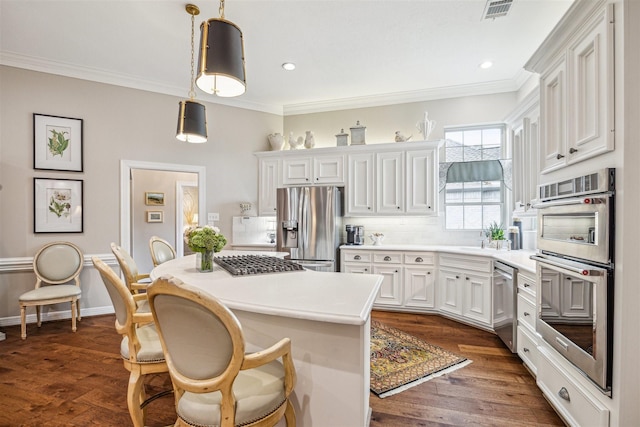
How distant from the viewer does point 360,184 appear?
4.47 metres

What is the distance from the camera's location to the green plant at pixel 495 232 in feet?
12.4

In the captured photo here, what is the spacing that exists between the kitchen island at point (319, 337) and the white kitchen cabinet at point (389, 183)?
2.83 meters

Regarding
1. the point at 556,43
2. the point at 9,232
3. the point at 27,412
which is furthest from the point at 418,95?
the point at 9,232

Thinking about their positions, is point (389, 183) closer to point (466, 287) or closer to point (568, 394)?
point (466, 287)

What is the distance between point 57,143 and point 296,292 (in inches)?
158

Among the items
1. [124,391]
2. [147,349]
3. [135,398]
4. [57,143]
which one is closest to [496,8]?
[147,349]

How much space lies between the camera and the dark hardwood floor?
1.93m

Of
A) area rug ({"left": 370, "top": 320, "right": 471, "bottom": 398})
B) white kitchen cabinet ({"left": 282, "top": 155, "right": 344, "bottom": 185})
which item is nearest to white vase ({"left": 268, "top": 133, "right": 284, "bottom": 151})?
white kitchen cabinet ({"left": 282, "top": 155, "right": 344, "bottom": 185})

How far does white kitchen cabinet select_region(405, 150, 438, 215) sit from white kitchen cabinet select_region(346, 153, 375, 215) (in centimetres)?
50

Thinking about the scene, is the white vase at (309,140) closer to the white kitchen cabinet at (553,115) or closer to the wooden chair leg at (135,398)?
the white kitchen cabinet at (553,115)

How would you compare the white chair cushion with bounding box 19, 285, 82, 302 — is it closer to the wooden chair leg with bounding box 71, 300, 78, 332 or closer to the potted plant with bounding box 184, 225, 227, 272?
the wooden chair leg with bounding box 71, 300, 78, 332

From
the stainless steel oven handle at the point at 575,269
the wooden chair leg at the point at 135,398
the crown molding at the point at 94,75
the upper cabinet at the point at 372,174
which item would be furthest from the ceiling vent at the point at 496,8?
the wooden chair leg at the point at 135,398

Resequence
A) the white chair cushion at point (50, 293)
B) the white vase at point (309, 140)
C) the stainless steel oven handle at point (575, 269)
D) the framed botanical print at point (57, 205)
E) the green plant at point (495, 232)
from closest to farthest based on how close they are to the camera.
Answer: the stainless steel oven handle at point (575, 269), the white chair cushion at point (50, 293), the framed botanical print at point (57, 205), the green plant at point (495, 232), the white vase at point (309, 140)

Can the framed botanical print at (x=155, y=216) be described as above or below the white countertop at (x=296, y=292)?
above
